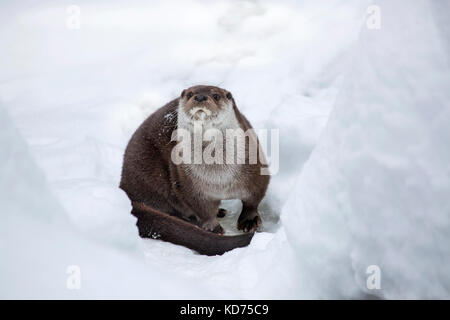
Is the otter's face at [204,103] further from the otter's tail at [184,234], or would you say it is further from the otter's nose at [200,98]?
the otter's tail at [184,234]

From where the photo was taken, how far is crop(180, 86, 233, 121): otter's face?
2.79 meters

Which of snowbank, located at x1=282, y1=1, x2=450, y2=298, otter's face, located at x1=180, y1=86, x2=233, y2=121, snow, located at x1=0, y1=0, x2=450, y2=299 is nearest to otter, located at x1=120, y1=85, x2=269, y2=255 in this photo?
otter's face, located at x1=180, y1=86, x2=233, y2=121

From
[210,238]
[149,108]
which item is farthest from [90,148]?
[210,238]

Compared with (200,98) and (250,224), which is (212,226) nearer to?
(250,224)

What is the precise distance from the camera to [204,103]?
110 inches

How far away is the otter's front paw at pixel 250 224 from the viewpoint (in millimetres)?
3061

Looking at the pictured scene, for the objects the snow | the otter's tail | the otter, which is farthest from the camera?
the otter

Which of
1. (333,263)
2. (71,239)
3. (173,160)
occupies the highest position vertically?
(71,239)

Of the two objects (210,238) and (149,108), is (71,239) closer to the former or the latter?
(210,238)

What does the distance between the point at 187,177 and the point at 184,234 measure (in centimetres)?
60

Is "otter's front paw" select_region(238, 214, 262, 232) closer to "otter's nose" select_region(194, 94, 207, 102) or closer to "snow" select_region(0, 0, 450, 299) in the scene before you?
"snow" select_region(0, 0, 450, 299)

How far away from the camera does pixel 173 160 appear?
3135mm

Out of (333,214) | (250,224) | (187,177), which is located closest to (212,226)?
(250,224)
